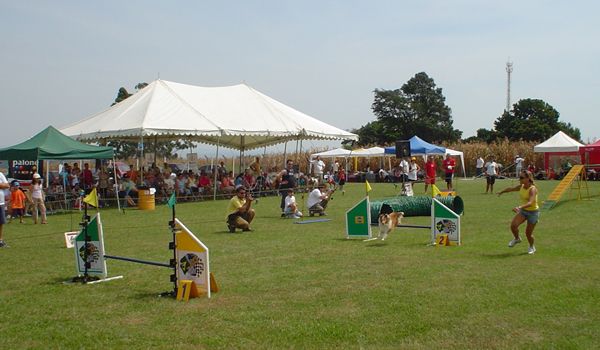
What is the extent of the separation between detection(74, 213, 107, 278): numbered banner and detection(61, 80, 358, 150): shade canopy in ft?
46.2

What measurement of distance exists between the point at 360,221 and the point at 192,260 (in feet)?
18.1

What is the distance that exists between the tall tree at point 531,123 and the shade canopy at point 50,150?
53.6 metres

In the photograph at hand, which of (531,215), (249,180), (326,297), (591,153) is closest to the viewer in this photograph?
(326,297)

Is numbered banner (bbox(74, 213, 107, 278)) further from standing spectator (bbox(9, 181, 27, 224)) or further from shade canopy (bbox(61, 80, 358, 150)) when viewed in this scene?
shade canopy (bbox(61, 80, 358, 150))

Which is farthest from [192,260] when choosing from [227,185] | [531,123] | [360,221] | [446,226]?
[531,123]

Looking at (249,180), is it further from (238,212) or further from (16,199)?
(238,212)

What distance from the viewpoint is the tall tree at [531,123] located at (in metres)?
65.6

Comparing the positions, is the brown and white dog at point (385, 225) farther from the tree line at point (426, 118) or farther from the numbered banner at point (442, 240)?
the tree line at point (426, 118)

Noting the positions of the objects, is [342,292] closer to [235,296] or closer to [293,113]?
[235,296]

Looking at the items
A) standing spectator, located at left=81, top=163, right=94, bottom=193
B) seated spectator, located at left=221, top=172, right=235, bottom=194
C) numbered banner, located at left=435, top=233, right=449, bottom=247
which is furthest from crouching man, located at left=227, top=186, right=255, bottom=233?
seated spectator, located at left=221, top=172, right=235, bottom=194

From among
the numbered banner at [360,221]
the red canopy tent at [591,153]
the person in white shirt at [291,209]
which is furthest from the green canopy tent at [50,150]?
the red canopy tent at [591,153]

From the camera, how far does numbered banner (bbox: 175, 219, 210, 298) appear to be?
7.67 meters

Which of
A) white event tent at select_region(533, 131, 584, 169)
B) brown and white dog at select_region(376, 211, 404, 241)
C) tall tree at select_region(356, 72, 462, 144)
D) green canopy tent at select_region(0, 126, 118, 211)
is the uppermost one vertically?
tall tree at select_region(356, 72, 462, 144)

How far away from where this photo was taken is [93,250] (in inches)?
356
